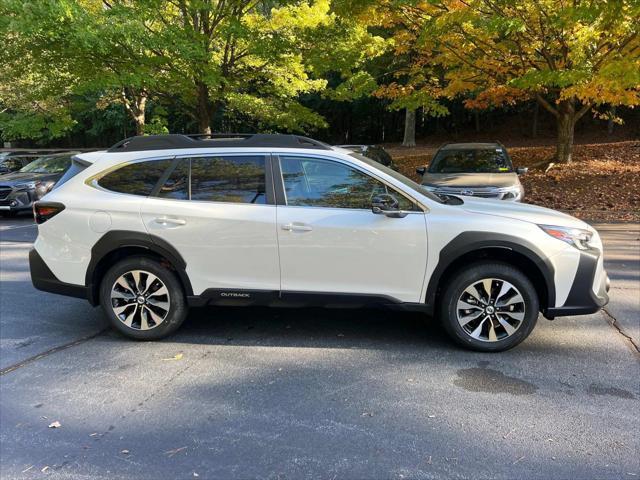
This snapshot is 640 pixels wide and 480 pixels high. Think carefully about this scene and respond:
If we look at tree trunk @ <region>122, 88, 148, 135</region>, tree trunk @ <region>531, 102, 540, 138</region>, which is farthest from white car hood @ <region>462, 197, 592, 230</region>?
tree trunk @ <region>531, 102, 540, 138</region>

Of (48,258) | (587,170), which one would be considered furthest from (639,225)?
(48,258)

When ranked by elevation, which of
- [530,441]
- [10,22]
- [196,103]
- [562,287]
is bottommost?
[530,441]

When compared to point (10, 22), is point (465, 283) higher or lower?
lower

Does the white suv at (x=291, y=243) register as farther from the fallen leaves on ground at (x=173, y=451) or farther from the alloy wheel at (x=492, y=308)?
the fallen leaves on ground at (x=173, y=451)

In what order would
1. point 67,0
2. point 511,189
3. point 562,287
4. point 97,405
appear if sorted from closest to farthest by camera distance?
point 97,405, point 562,287, point 511,189, point 67,0

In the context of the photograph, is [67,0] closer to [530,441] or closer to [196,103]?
[196,103]

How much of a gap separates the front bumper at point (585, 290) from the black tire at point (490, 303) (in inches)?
8.4

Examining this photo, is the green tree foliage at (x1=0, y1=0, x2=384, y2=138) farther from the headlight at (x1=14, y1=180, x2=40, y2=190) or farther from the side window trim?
the side window trim

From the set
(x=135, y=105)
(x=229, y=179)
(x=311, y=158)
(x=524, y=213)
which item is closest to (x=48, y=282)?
(x=229, y=179)

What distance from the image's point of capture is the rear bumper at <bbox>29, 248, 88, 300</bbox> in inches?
185

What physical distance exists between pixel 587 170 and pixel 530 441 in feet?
46.4

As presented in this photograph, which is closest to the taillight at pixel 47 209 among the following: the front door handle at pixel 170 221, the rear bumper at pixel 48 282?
the rear bumper at pixel 48 282

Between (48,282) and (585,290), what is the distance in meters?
4.65

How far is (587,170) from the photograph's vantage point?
15.2 meters
